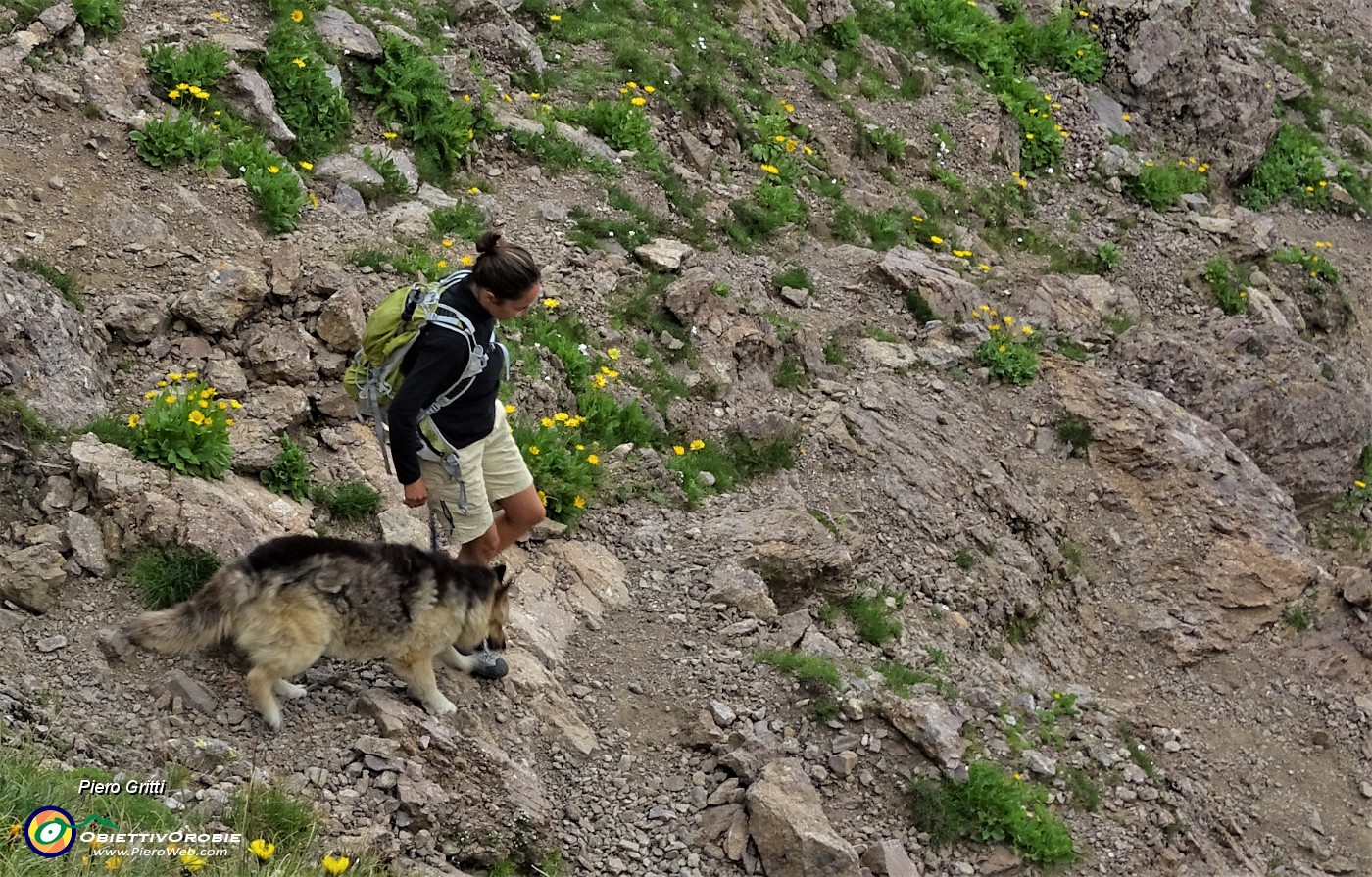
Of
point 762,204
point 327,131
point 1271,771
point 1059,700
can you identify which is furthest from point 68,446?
point 1271,771

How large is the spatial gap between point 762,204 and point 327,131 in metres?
5.33

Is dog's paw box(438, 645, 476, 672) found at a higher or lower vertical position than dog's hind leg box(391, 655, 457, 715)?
lower

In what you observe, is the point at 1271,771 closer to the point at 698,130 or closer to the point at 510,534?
the point at 510,534

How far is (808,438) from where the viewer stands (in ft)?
38.0

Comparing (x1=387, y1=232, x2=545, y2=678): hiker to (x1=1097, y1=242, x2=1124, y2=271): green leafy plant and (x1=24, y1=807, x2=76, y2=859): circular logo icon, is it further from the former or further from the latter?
(x1=1097, y1=242, x2=1124, y2=271): green leafy plant

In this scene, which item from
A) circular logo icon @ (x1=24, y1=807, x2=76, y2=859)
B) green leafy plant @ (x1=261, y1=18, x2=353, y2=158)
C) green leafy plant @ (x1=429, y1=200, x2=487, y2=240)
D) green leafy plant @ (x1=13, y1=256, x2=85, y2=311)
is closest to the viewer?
circular logo icon @ (x1=24, y1=807, x2=76, y2=859)

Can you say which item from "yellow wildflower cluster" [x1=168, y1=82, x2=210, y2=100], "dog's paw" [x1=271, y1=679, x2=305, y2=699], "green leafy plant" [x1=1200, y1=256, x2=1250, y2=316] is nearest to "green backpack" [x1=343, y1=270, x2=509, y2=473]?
"dog's paw" [x1=271, y1=679, x2=305, y2=699]

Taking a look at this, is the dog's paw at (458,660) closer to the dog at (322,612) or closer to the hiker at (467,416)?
the dog at (322,612)

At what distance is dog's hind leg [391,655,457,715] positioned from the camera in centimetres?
693

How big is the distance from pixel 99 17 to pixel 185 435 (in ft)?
18.7

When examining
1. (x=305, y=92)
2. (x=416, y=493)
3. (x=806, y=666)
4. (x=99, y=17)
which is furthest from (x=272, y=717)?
(x=99, y=17)

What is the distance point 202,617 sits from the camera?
6.35 metres

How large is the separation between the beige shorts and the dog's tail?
120 centimetres

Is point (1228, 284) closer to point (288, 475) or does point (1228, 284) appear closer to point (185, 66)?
point (288, 475)
